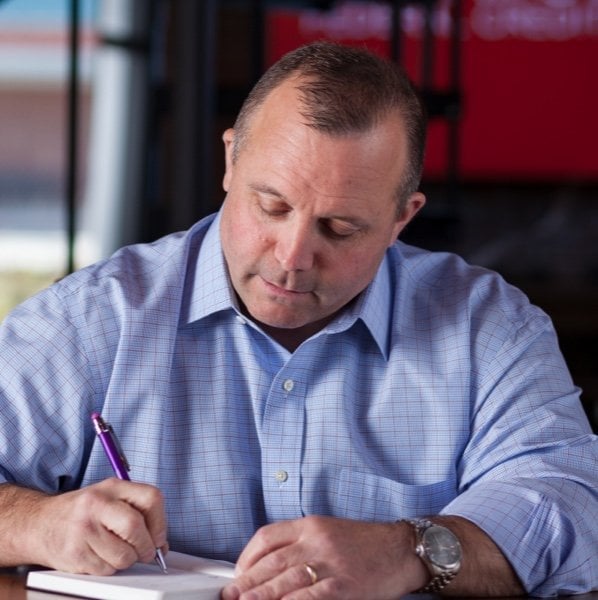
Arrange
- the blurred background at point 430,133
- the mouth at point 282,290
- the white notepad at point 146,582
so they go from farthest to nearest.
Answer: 1. the blurred background at point 430,133
2. the mouth at point 282,290
3. the white notepad at point 146,582

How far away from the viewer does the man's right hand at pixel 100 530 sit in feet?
4.38

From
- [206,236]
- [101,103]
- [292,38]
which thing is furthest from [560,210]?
[206,236]

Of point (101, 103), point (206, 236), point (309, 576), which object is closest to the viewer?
point (309, 576)

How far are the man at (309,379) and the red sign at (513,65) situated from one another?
14.2ft

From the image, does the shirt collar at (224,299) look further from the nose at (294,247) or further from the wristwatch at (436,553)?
the wristwatch at (436,553)

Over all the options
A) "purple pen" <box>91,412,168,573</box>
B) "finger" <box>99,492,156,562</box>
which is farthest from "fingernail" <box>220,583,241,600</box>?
"purple pen" <box>91,412,168,573</box>

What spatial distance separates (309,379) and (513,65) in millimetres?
4636

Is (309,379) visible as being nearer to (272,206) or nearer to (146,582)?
(272,206)

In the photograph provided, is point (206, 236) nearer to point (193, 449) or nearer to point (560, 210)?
point (193, 449)

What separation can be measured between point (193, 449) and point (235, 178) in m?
0.38

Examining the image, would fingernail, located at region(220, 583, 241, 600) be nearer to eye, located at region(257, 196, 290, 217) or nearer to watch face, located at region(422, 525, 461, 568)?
watch face, located at region(422, 525, 461, 568)

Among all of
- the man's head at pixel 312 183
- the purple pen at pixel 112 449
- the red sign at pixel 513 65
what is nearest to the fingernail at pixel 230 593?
the purple pen at pixel 112 449

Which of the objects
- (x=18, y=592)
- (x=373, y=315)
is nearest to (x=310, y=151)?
(x=373, y=315)

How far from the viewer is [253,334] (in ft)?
5.65
